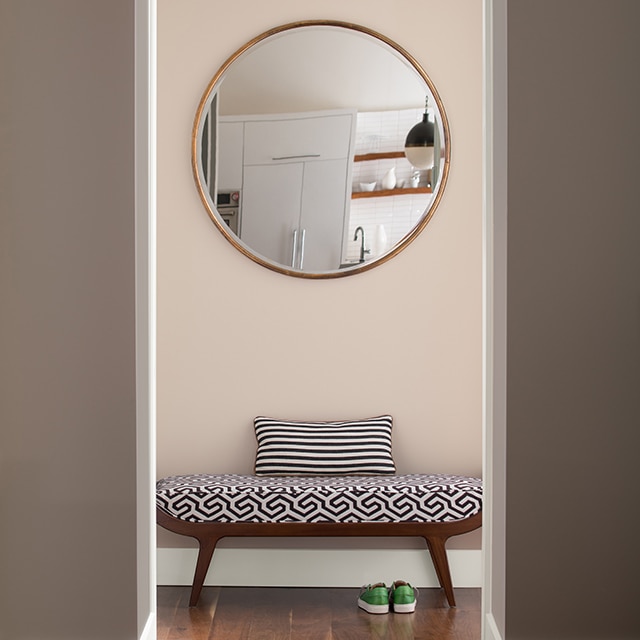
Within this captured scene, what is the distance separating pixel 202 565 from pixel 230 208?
1.44 meters

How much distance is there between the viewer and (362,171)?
3436 mm

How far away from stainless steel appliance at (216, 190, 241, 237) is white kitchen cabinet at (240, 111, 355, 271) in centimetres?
3

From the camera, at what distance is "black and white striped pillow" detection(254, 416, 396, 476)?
3.29 meters

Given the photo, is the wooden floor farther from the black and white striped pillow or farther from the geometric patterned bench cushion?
the black and white striped pillow

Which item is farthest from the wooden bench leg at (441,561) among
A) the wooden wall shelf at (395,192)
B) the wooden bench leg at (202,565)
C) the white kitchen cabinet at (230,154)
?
A: the white kitchen cabinet at (230,154)

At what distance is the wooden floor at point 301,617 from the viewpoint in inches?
108

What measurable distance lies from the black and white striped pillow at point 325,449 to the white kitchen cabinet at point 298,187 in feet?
2.23
